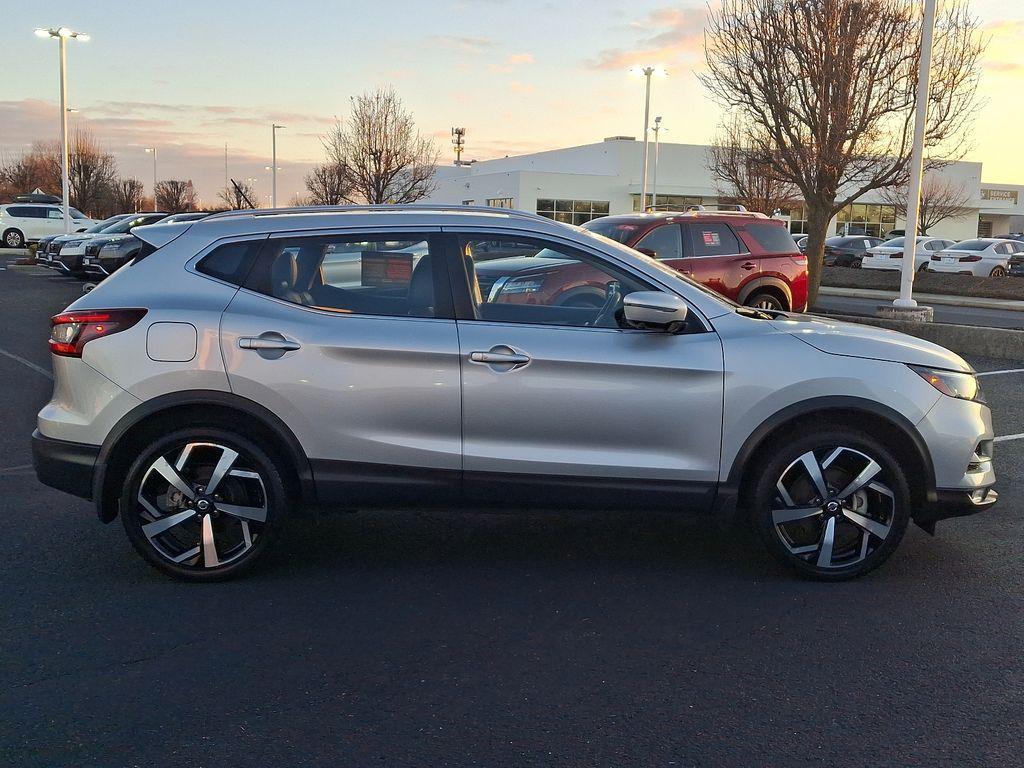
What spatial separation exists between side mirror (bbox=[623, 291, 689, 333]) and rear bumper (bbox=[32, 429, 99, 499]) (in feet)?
8.38

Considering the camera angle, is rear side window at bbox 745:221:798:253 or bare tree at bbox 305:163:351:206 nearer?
rear side window at bbox 745:221:798:253

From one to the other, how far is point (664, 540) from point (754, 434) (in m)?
1.10

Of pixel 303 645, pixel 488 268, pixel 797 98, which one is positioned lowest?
pixel 303 645

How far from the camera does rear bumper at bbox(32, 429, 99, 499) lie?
4.64 meters

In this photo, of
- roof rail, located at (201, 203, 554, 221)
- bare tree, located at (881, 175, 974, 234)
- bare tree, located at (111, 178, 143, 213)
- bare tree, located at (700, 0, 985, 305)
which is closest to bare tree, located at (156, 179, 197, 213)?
bare tree, located at (111, 178, 143, 213)

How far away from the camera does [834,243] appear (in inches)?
1597

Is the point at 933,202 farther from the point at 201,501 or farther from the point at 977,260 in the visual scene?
the point at 201,501

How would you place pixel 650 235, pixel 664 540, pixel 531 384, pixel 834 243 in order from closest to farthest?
1. pixel 531 384
2. pixel 664 540
3. pixel 650 235
4. pixel 834 243

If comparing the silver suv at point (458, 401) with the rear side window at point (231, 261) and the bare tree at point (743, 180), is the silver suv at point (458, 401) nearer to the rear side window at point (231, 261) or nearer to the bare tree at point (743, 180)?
the rear side window at point (231, 261)

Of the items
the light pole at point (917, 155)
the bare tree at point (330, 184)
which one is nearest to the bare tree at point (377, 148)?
the bare tree at point (330, 184)

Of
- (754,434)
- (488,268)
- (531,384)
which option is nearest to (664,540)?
(754,434)

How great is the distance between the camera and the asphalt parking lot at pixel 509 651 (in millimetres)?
3287

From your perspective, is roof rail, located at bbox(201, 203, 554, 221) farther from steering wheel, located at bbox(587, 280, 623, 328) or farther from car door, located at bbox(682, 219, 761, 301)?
car door, located at bbox(682, 219, 761, 301)

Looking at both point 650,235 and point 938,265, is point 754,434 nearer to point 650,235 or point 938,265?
point 650,235
